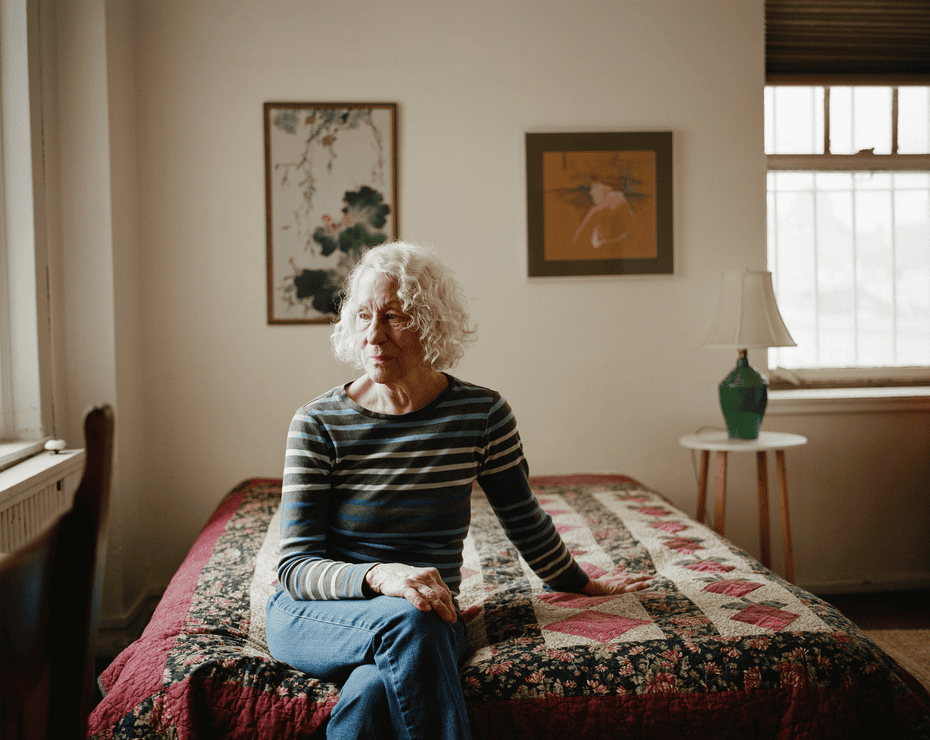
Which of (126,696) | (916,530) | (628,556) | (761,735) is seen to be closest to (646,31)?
(628,556)

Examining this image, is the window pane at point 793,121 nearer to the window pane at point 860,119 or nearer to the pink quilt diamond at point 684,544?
the window pane at point 860,119

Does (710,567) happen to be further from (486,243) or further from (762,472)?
(486,243)

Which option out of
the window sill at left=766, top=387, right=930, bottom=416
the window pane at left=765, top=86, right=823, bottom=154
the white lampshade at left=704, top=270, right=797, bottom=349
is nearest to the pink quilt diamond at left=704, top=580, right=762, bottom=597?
the white lampshade at left=704, top=270, right=797, bottom=349

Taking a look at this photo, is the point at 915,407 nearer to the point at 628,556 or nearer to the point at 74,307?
the point at 628,556

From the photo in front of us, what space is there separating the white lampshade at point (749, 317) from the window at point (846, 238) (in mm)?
565

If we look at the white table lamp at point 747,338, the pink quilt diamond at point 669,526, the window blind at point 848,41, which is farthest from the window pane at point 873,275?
the pink quilt diamond at point 669,526

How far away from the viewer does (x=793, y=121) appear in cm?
305

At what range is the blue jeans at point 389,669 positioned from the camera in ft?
3.49

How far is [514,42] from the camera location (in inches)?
108

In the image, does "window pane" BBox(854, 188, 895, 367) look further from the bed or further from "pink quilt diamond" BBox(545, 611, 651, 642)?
"pink quilt diamond" BBox(545, 611, 651, 642)

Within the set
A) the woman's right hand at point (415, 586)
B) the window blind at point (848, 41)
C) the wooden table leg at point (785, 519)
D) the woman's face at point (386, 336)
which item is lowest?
the wooden table leg at point (785, 519)

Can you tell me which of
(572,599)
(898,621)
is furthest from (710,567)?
(898,621)

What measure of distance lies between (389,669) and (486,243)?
1.95 meters

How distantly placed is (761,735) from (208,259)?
7.71 ft
